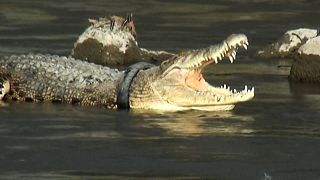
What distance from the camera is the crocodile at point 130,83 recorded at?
1272cm

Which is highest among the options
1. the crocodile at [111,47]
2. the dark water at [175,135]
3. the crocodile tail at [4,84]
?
the crocodile at [111,47]

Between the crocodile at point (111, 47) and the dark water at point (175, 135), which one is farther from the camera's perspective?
the crocodile at point (111, 47)

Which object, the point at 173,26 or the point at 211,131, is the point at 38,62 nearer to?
the point at 211,131

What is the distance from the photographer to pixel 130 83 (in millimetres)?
13211

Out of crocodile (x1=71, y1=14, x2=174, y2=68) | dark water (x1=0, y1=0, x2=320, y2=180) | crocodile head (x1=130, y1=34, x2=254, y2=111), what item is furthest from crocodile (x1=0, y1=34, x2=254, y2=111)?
crocodile (x1=71, y1=14, x2=174, y2=68)

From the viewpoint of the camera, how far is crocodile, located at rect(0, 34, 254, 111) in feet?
41.7

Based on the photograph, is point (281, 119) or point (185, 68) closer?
point (281, 119)

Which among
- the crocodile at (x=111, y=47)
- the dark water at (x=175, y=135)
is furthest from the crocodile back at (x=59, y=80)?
the crocodile at (x=111, y=47)

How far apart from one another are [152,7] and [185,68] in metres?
10.3

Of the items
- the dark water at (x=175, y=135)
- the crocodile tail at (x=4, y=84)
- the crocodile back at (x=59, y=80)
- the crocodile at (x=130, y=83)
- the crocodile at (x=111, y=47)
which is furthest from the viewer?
the crocodile at (x=111, y=47)

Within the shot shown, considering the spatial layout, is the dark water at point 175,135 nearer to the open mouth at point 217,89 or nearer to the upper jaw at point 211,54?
the open mouth at point 217,89

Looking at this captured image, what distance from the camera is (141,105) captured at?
1306 centimetres

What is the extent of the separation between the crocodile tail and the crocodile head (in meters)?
1.32

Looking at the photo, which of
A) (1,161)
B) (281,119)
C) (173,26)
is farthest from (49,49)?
(1,161)
